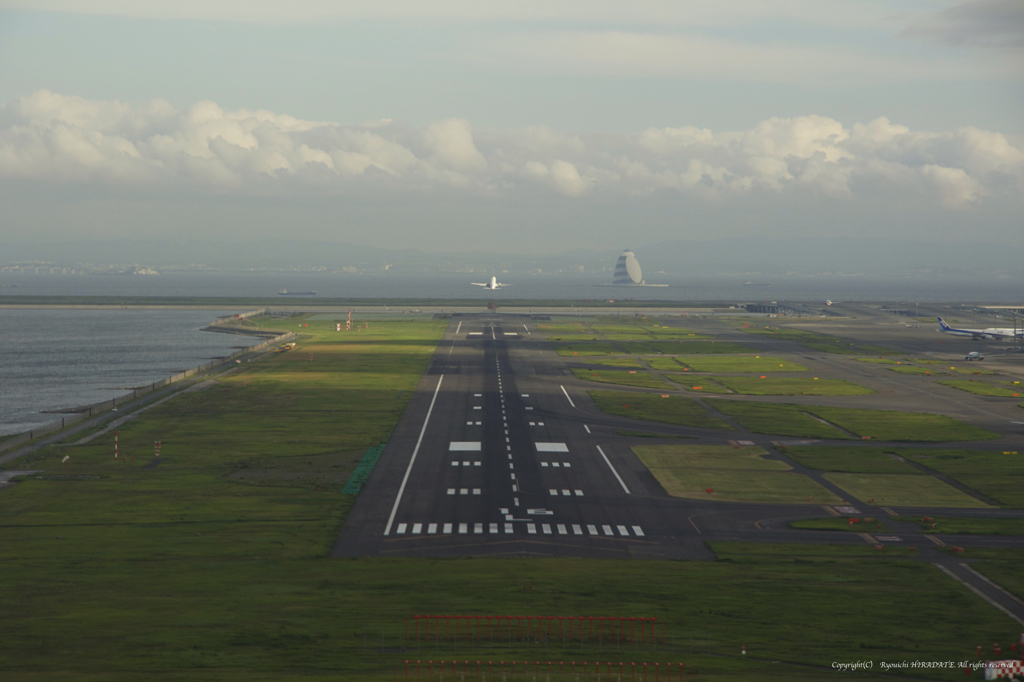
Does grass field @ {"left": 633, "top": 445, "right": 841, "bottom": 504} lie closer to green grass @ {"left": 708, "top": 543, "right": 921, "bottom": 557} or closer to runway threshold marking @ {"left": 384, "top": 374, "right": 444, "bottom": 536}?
green grass @ {"left": 708, "top": 543, "right": 921, "bottom": 557}

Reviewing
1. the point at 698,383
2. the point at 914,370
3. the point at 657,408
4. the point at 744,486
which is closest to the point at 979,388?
the point at 914,370

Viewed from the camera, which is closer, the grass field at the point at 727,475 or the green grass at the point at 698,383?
the grass field at the point at 727,475

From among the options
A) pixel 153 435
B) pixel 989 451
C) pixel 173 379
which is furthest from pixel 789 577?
pixel 173 379

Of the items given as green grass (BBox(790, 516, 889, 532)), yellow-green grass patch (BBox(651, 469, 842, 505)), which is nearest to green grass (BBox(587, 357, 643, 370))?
yellow-green grass patch (BBox(651, 469, 842, 505))

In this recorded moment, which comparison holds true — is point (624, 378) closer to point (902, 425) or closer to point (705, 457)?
point (902, 425)

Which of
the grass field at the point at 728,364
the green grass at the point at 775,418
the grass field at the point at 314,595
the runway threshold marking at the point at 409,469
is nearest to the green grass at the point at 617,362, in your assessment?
the grass field at the point at 728,364

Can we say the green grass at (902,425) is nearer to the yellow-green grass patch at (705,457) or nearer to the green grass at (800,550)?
the yellow-green grass patch at (705,457)
